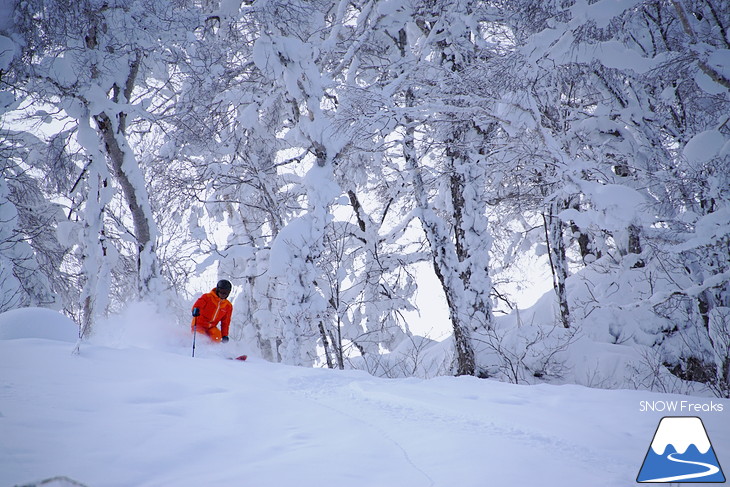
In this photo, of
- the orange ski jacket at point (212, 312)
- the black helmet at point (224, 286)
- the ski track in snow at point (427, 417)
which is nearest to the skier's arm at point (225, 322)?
the orange ski jacket at point (212, 312)

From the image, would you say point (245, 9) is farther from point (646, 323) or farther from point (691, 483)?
point (646, 323)

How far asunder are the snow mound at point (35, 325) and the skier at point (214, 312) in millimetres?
2448

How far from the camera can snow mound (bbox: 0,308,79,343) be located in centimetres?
483

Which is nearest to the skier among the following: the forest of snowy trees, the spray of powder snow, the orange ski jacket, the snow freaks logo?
the orange ski jacket

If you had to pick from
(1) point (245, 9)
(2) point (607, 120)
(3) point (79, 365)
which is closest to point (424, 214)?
(2) point (607, 120)

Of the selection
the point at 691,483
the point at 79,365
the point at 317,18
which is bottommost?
the point at 691,483

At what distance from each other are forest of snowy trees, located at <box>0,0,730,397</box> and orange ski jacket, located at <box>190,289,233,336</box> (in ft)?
3.43

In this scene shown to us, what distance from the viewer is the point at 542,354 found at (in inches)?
319

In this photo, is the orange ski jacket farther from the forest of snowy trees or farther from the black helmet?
the forest of snowy trees

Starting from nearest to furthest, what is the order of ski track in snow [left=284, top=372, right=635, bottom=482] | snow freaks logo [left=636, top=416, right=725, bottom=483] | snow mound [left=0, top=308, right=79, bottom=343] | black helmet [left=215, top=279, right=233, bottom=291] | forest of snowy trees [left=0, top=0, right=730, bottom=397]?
snow freaks logo [left=636, top=416, right=725, bottom=483], ski track in snow [left=284, top=372, right=635, bottom=482], snow mound [left=0, top=308, right=79, bottom=343], forest of snowy trees [left=0, top=0, right=730, bottom=397], black helmet [left=215, top=279, right=233, bottom=291]

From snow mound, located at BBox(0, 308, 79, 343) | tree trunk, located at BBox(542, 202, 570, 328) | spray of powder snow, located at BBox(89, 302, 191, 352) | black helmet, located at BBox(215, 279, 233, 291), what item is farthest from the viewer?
tree trunk, located at BBox(542, 202, 570, 328)

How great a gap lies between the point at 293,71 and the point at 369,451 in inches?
279

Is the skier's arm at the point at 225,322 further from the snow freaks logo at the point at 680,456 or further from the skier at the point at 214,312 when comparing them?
the snow freaks logo at the point at 680,456

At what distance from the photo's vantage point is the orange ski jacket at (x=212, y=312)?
25.8ft
